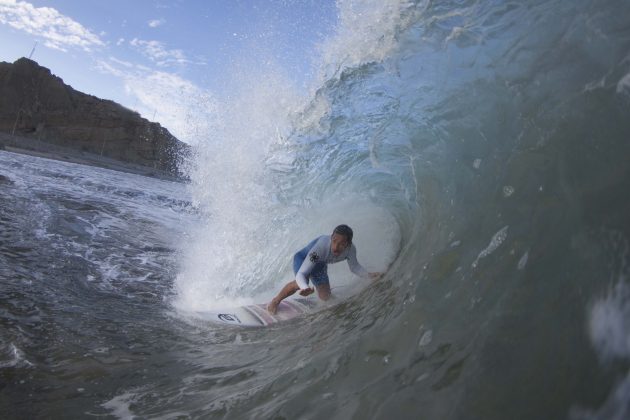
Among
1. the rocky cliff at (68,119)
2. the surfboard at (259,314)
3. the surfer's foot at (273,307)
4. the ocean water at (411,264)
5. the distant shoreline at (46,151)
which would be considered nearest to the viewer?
the ocean water at (411,264)

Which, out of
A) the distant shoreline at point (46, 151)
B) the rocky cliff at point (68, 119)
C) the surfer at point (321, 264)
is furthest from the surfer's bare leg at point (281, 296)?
the rocky cliff at point (68, 119)

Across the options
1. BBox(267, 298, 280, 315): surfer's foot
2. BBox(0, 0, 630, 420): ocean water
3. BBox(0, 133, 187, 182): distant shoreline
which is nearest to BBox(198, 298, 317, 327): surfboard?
BBox(267, 298, 280, 315): surfer's foot

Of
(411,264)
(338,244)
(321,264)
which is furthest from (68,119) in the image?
(411,264)

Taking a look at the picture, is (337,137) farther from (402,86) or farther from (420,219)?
(420,219)

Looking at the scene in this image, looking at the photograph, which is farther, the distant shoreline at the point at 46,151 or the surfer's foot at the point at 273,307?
the distant shoreline at the point at 46,151

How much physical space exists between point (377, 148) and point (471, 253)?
3801 millimetres

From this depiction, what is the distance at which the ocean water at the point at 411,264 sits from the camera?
6.63ft

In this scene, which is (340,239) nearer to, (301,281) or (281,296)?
(301,281)

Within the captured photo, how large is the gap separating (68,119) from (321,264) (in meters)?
81.6

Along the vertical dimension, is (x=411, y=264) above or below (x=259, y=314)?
above

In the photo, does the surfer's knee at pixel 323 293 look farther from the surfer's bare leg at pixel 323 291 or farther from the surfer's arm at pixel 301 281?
the surfer's arm at pixel 301 281

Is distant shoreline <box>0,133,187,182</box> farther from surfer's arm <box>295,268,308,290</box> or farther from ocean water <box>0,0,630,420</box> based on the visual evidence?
surfer's arm <box>295,268,308,290</box>

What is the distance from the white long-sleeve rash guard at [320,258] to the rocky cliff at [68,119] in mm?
75557

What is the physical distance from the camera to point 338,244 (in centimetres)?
548
